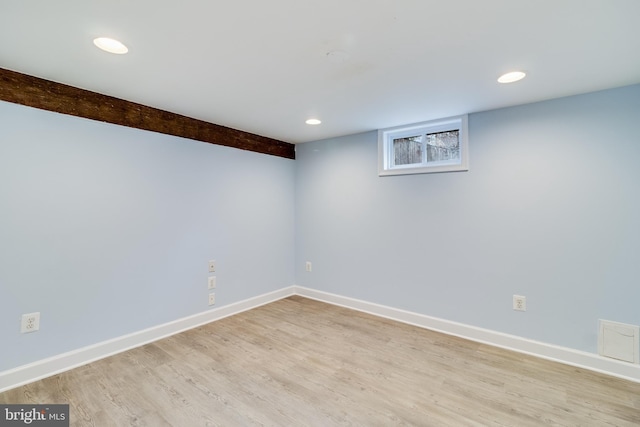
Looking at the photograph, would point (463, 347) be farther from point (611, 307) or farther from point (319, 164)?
point (319, 164)

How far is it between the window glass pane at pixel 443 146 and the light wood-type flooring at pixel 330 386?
6.12 feet

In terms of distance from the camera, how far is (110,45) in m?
1.64

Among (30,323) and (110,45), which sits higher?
(110,45)

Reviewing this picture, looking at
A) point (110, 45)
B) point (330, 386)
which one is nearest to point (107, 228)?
point (110, 45)

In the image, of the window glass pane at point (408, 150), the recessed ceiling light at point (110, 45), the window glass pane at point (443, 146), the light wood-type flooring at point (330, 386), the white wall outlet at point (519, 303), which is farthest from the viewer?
the window glass pane at point (408, 150)

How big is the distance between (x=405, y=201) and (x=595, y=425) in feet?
7.09

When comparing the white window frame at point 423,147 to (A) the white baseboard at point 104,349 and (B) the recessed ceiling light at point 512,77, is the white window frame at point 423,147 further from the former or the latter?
(A) the white baseboard at point 104,349

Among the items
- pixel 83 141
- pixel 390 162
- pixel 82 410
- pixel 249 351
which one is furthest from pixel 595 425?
pixel 83 141

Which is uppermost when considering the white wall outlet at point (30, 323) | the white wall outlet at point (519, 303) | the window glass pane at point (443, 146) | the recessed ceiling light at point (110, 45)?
the recessed ceiling light at point (110, 45)

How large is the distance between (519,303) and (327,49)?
2645 mm

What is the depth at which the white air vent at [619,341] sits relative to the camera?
2.06 m

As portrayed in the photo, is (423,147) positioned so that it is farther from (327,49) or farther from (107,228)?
(107,228)

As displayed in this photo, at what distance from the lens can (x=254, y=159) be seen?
3.65m

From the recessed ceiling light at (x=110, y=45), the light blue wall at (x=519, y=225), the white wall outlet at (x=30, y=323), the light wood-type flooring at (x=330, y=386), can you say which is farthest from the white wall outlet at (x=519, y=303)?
the white wall outlet at (x=30, y=323)
